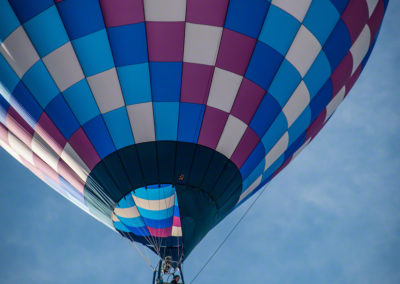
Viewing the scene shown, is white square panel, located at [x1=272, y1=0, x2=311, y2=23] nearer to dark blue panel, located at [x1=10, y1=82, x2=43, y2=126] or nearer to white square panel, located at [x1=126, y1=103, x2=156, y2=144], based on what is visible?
white square panel, located at [x1=126, y1=103, x2=156, y2=144]

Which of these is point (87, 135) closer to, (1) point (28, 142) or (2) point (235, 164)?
(1) point (28, 142)

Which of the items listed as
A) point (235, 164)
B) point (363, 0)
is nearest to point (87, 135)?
point (235, 164)

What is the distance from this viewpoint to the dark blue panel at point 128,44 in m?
4.42

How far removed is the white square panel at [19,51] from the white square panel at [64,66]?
173mm

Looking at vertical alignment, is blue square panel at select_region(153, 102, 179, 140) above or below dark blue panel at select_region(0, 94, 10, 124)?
below

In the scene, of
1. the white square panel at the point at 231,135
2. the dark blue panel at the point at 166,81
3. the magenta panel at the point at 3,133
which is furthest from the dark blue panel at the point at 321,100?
the magenta panel at the point at 3,133

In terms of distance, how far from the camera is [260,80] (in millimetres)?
4754

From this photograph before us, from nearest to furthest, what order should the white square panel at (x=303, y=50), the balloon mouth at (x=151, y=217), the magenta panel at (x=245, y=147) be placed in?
the white square panel at (x=303, y=50)
the magenta panel at (x=245, y=147)
the balloon mouth at (x=151, y=217)

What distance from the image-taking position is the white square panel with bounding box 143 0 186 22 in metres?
4.34

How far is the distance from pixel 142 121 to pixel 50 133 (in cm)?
109

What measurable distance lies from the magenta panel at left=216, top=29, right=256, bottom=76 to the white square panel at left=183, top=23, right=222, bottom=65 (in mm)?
66

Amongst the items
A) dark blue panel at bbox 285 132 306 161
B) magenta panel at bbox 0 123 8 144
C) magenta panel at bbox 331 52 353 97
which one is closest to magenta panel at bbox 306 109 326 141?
dark blue panel at bbox 285 132 306 161

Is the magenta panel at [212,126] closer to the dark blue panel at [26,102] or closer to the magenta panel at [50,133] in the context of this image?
the magenta panel at [50,133]

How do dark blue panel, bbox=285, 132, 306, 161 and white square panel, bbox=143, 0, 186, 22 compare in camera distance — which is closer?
white square panel, bbox=143, 0, 186, 22
